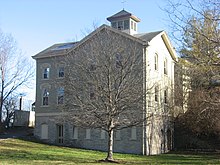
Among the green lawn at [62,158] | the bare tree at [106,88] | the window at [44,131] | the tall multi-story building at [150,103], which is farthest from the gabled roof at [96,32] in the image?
the green lawn at [62,158]

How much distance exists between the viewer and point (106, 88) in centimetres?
2480

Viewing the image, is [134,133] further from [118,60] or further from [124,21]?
[124,21]

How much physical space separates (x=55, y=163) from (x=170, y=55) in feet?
78.4

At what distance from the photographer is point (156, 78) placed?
36406mm

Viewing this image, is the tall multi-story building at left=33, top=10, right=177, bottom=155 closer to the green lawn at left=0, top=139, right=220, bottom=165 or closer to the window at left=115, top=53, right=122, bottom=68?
the green lawn at left=0, top=139, right=220, bottom=165

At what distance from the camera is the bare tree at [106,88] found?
2448cm

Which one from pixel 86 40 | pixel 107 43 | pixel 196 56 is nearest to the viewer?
pixel 196 56

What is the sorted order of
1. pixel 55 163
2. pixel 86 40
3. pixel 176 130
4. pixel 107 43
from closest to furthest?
1. pixel 55 163
2. pixel 107 43
3. pixel 86 40
4. pixel 176 130

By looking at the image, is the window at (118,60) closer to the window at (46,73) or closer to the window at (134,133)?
the window at (134,133)

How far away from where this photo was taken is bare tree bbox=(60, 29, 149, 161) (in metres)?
24.5

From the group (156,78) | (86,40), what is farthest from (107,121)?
(156,78)

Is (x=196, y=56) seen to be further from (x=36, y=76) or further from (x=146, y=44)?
(x=36, y=76)

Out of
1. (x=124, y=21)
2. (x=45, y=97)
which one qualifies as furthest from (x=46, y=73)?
(x=124, y=21)

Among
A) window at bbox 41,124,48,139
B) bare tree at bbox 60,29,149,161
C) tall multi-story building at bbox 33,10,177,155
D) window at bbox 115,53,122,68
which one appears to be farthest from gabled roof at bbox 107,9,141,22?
window at bbox 115,53,122,68
